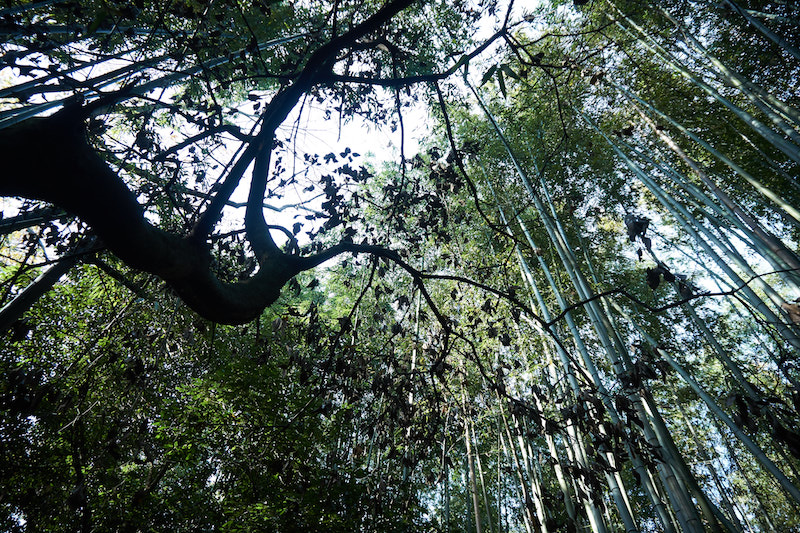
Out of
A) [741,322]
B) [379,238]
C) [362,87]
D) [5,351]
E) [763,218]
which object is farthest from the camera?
[741,322]

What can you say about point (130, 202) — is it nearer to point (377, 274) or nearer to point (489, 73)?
point (489, 73)

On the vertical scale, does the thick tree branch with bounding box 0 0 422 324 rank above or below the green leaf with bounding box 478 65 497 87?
below

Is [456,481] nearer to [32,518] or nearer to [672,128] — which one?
[32,518]

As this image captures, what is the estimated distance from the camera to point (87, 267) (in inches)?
184

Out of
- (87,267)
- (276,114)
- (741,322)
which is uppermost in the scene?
(741,322)

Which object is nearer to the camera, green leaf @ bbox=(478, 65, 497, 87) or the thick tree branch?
the thick tree branch

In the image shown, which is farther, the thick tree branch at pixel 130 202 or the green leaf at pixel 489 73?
the green leaf at pixel 489 73

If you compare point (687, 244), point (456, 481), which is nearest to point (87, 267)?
point (456, 481)

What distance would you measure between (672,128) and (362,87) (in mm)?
5750

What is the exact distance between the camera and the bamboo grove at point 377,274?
177 centimetres

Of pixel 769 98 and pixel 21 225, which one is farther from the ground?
pixel 769 98

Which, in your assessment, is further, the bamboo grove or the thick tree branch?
the bamboo grove

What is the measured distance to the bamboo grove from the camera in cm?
177

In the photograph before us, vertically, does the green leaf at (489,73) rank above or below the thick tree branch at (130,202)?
above
